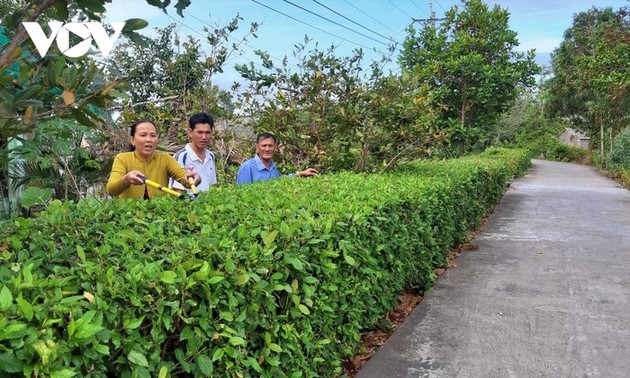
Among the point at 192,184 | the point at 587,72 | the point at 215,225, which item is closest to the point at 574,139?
the point at 587,72

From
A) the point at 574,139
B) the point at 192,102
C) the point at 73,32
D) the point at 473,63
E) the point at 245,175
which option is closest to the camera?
the point at 73,32

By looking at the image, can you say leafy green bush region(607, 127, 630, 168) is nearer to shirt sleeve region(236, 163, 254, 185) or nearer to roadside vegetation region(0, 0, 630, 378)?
roadside vegetation region(0, 0, 630, 378)

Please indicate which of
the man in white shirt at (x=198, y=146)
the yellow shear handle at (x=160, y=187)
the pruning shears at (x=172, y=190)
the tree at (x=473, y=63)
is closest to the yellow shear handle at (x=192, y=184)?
the pruning shears at (x=172, y=190)

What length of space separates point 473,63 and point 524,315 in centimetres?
968

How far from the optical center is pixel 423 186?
5.50 metres

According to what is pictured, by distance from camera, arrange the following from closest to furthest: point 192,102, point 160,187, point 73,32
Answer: point 73,32
point 160,187
point 192,102

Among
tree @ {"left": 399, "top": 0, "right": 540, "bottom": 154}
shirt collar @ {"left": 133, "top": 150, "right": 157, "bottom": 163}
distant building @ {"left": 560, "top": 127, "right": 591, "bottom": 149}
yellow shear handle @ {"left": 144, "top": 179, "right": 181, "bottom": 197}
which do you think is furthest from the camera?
distant building @ {"left": 560, "top": 127, "right": 591, "bottom": 149}

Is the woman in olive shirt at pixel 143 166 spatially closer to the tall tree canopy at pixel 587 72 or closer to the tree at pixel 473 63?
the tree at pixel 473 63

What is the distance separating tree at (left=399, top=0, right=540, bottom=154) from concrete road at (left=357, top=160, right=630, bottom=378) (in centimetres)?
584

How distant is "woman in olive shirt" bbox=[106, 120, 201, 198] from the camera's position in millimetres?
3912

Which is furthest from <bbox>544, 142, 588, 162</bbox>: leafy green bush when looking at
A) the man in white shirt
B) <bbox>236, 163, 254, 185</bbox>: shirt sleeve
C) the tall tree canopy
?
the man in white shirt

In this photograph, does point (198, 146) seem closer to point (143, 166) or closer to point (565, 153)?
point (143, 166)

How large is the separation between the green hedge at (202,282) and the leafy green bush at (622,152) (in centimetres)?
2306

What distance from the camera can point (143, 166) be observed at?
4105 mm
